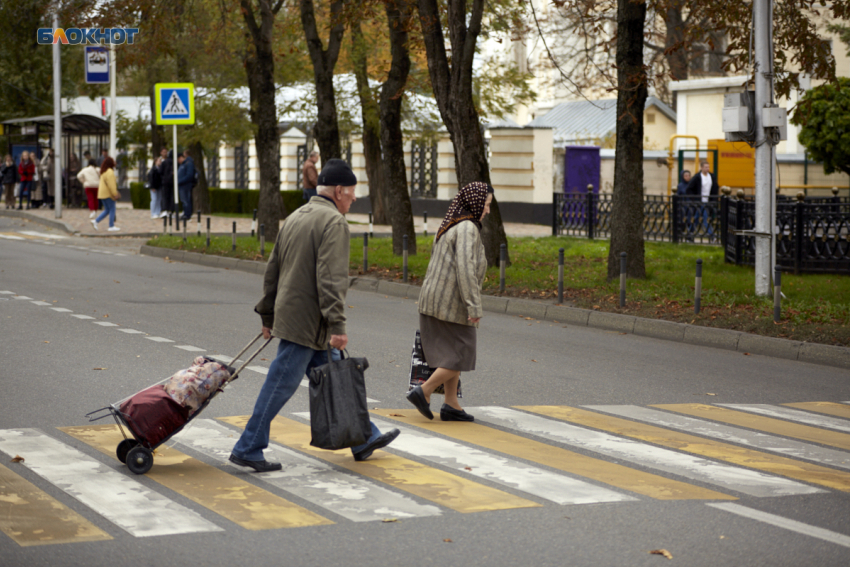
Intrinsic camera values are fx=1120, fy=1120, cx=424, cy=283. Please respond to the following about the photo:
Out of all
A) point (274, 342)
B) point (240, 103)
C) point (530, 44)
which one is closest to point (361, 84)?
point (240, 103)

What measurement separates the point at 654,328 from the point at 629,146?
3.66m

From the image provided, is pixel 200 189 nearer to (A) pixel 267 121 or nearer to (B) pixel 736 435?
(A) pixel 267 121

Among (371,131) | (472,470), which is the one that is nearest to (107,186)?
(371,131)

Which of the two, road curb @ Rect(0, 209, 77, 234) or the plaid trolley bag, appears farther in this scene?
road curb @ Rect(0, 209, 77, 234)

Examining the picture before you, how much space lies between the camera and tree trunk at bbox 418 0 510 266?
671 inches

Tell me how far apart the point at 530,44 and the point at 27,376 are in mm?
52225

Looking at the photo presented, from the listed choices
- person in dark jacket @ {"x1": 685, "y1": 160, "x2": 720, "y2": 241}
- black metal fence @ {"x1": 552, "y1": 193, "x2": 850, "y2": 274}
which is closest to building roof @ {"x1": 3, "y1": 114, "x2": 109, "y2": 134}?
person in dark jacket @ {"x1": 685, "y1": 160, "x2": 720, "y2": 241}

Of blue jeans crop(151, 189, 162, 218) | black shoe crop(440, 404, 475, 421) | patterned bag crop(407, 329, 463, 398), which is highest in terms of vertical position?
blue jeans crop(151, 189, 162, 218)

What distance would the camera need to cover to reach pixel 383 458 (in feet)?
21.5

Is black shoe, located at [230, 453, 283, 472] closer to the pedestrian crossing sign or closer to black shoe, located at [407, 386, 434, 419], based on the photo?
black shoe, located at [407, 386, 434, 419]

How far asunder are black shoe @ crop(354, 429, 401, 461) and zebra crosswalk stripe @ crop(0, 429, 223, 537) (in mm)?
1241

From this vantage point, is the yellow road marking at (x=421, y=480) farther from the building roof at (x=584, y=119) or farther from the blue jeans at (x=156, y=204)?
the building roof at (x=584, y=119)

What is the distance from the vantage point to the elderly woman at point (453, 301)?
7621mm

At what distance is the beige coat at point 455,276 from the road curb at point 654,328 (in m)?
5.09
